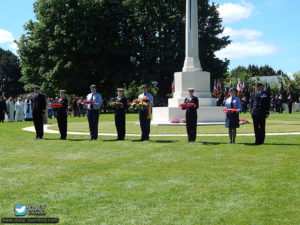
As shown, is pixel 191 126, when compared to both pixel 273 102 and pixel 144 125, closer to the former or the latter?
pixel 144 125

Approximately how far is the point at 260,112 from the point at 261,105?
0.23 meters

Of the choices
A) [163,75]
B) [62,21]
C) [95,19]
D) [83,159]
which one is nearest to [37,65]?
[62,21]

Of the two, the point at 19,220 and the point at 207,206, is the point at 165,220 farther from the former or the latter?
the point at 19,220

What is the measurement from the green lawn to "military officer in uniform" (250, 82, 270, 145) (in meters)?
0.81

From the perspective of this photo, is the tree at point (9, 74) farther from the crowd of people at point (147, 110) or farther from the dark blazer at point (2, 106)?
the crowd of people at point (147, 110)

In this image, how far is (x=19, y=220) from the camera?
16.1 feet

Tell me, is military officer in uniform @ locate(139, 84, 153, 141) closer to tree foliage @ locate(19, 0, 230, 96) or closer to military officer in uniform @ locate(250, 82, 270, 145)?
military officer in uniform @ locate(250, 82, 270, 145)

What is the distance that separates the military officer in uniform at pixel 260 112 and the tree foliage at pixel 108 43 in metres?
28.3

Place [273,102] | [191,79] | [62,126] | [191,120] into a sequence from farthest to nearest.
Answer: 1. [273,102]
2. [191,79]
3. [62,126]
4. [191,120]

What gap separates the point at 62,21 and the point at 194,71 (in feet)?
72.4

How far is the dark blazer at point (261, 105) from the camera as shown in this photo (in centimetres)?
1263

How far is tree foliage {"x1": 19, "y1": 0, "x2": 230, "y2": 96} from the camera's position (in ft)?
133

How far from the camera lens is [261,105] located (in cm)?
1265

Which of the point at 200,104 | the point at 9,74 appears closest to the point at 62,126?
the point at 200,104
